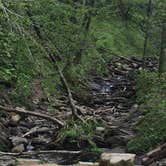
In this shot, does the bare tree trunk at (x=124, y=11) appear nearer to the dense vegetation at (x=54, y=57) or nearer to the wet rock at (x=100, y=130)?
the dense vegetation at (x=54, y=57)

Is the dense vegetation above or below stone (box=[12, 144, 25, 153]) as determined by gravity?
above

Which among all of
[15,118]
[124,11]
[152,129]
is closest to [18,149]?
[15,118]

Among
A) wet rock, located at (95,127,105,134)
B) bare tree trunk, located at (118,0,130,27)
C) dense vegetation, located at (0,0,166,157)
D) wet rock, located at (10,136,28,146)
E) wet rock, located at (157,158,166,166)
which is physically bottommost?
wet rock, located at (157,158,166,166)

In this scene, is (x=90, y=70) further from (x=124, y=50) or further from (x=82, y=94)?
(x=124, y=50)

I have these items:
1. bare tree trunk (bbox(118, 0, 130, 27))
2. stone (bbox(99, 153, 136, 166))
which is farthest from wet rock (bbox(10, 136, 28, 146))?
bare tree trunk (bbox(118, 0, 130, 27))

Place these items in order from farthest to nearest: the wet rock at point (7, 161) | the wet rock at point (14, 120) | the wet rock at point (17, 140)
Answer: the wet rock at point (14, 120)
the wet rock at point (17, 140)
the wet rock at point (7, 161)

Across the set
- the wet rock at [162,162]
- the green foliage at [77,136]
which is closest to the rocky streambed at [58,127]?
the green foliage at [77,136]

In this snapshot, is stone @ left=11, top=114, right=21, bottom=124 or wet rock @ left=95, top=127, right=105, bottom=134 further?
stone @ left=11, top=114, right=21, bottom=124

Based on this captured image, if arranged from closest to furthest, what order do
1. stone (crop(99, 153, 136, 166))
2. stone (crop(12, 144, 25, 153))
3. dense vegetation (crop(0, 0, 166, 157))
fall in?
1. stone (crop(99, 153, 136, 166))
2. dense vegetation (crop(0, 0, 166, 157))
3. stone (crop(12, 144, 25, 153))

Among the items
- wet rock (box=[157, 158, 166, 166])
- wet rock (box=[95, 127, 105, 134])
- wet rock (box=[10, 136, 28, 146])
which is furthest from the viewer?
wet rock (box=[95, 127, 105, 134])

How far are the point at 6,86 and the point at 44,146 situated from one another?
462 centimetres

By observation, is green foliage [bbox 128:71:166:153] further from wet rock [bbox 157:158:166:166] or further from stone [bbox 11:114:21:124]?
stone [bbox 11:114:21:124]

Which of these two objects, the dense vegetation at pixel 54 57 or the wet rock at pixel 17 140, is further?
the wet rock at pixel 17 140

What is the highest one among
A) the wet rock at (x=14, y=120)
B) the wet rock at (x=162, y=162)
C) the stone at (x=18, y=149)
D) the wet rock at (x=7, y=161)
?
the wet rock at (x=14, y=120)
